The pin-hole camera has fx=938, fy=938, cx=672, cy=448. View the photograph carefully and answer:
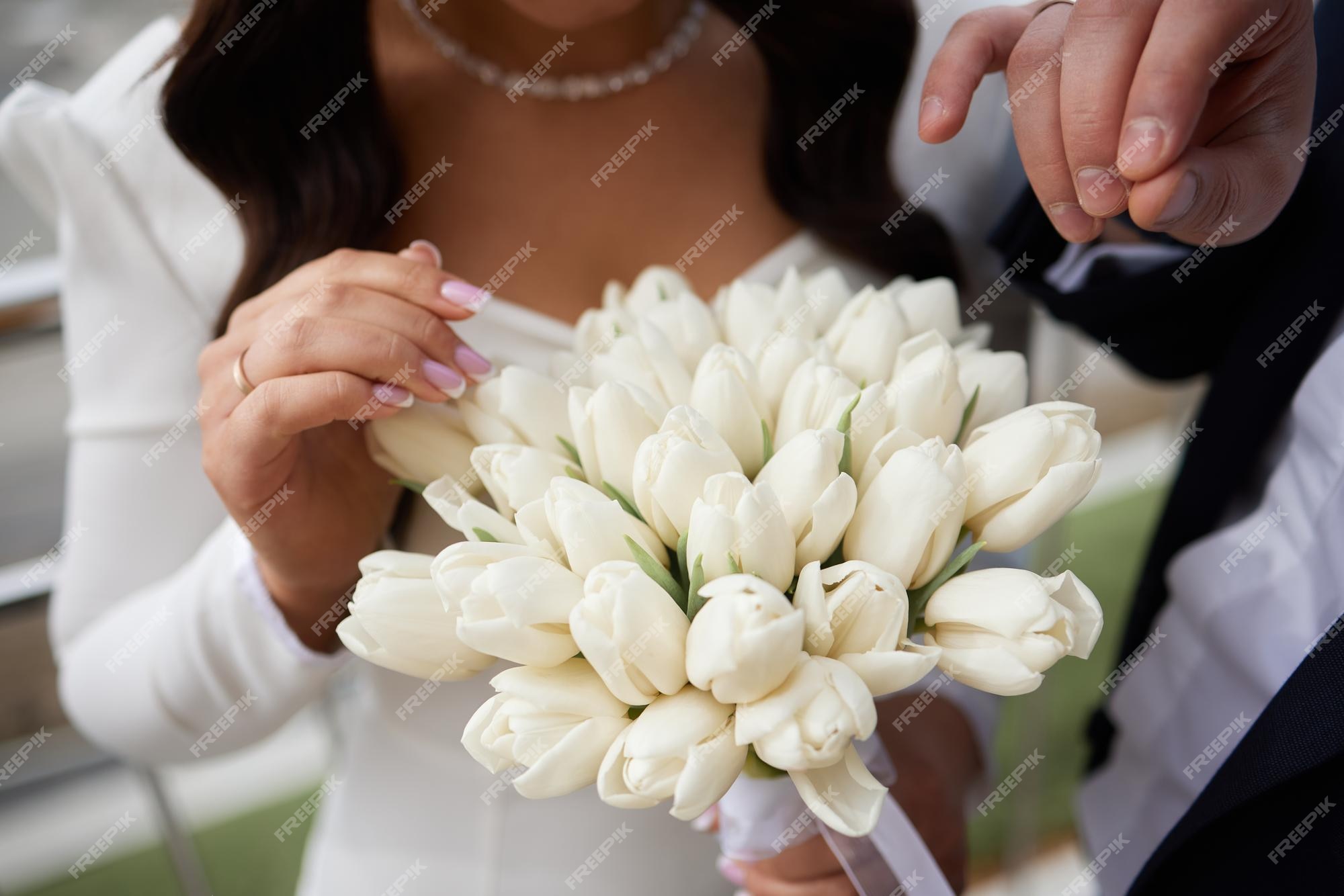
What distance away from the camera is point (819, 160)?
84cm

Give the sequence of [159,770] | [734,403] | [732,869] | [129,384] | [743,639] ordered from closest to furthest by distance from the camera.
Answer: [743,639] < [734,403] < [732,869] < [129,384] < [159,770]

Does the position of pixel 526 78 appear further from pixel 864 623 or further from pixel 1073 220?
pixel 864 623

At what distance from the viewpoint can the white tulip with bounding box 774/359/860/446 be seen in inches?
17.3

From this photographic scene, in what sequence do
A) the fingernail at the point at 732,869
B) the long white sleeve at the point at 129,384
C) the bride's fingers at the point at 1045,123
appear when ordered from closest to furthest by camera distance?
the bride's fingers at the point at 1045,123 < the fingernail at the point at 732,869 < the long white sleeve at the point at 129,384

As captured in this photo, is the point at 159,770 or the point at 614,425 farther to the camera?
the point at 159,770

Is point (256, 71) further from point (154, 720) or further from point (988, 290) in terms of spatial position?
point (988, 290)

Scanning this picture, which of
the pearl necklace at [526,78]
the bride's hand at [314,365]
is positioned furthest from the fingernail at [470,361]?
the pearl necklace at [526,78]

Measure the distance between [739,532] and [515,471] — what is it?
120mm

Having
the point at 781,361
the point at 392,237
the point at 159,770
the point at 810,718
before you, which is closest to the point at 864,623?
the point at 810,718

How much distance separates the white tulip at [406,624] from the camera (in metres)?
0.42

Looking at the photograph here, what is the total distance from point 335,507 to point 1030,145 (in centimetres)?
48

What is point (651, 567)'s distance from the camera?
1.32 feet

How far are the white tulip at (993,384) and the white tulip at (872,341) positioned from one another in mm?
37

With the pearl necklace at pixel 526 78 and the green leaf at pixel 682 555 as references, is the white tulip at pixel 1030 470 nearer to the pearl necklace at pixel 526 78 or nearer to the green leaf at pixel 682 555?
the green leaf at pixel 682 555
